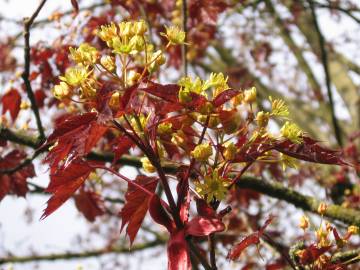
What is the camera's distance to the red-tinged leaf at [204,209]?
3.61ft

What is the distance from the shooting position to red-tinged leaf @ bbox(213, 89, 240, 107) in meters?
1.10

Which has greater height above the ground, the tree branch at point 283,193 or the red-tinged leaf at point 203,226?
the red-tinged leaf at point 203,226

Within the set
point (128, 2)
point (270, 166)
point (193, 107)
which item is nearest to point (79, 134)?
point (193, 107)

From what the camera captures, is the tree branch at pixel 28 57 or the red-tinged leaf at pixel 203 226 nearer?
the red-tinged leaf at pixel 203 226

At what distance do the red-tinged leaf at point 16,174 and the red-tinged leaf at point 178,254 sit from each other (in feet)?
4.16

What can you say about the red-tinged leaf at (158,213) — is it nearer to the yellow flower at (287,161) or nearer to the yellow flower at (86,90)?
the yellow flower at (86,90)

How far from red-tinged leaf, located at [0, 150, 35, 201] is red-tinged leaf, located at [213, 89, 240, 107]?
4.20 ft

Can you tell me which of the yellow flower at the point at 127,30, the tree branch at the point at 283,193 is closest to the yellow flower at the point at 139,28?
the yellow flower at the point at 127,30

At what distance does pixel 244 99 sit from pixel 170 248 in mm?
596

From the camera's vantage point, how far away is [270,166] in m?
3.08

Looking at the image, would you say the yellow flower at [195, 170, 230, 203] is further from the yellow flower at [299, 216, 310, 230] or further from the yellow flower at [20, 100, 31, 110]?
the yellow flower at [20, 100, 31, 110]

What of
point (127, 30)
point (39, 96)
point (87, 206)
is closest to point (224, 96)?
point (127, 30)

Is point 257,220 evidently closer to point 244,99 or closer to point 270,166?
point 270,166

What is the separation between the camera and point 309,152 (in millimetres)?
1185
